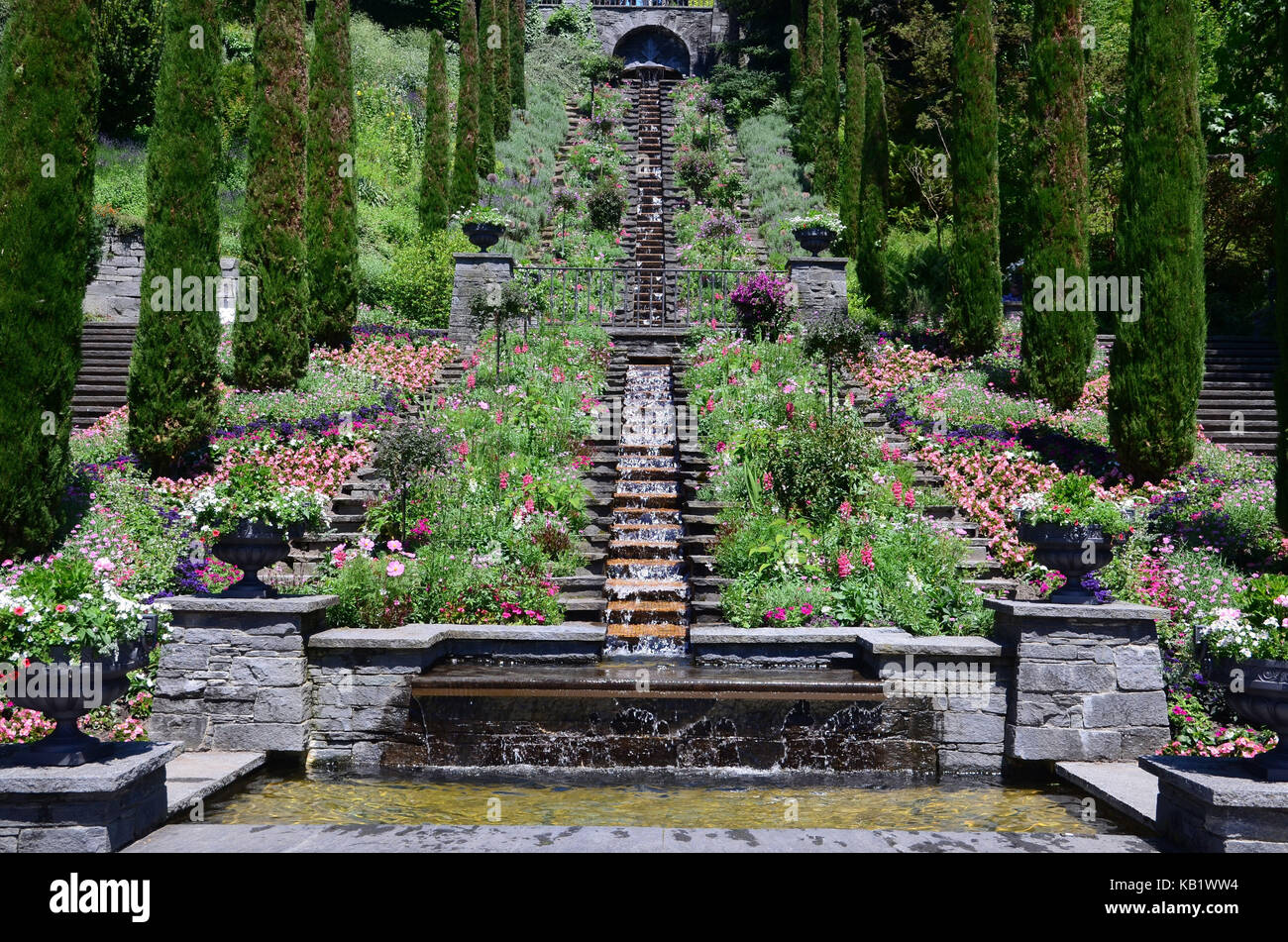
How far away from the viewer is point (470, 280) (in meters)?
17.8

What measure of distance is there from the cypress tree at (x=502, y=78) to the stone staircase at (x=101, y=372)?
16984 mm

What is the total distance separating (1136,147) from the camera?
12.1 meters

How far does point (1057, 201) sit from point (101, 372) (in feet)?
48.9

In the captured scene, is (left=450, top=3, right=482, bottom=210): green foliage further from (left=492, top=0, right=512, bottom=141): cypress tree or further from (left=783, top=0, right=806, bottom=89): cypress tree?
(left=783, top=0, right=806, bottom=89): cypress tree

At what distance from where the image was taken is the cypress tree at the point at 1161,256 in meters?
11.7

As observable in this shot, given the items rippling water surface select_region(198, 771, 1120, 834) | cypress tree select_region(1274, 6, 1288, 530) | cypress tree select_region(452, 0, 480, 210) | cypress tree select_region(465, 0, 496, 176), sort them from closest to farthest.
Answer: rippling water surface select_region(198, 771, 1120, 834) < cypress tree select_region(1274, 6, 1288, 530) < cypress tree select_region(452, 0, 480, 210) < cypress tree select_region(465, 0, 496, 176)

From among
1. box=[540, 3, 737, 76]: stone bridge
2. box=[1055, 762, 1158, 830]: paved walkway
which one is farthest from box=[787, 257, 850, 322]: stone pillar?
box=[540, 3, 737, 76]: stone bridge

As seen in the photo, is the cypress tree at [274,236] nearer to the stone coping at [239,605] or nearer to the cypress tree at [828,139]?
the stone coping at [239,605]

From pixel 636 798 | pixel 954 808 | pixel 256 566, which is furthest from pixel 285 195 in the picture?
pixel 954 808

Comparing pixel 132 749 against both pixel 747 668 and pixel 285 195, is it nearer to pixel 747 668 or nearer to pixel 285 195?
pixel 747 668

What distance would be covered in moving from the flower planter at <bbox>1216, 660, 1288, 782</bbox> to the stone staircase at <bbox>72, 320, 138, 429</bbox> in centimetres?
1416

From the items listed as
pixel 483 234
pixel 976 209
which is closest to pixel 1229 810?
pixel 976 209

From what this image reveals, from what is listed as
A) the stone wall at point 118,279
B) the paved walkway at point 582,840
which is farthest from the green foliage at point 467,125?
the paved walkway at point 582,840

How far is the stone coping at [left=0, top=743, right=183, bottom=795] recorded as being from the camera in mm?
4906
